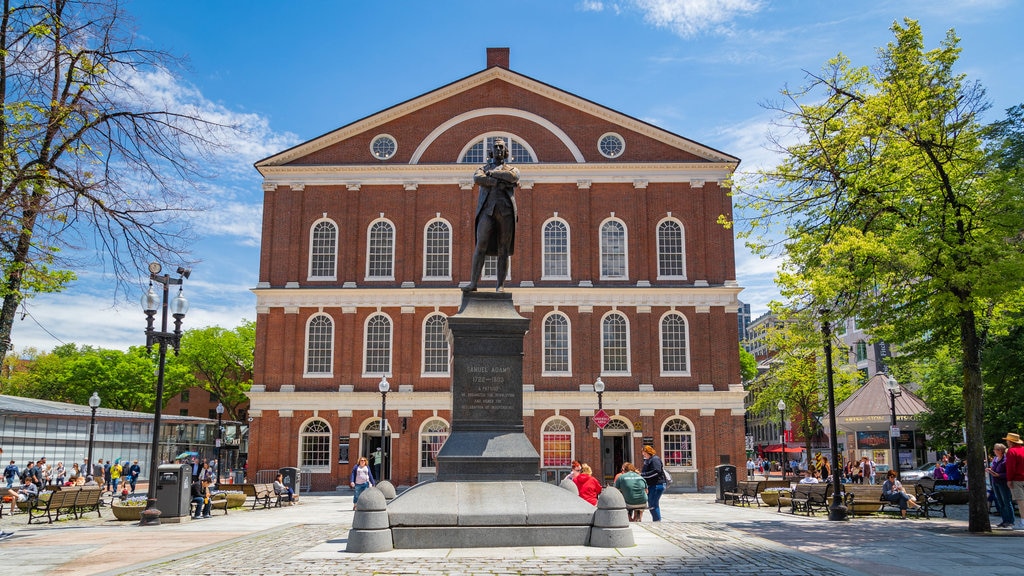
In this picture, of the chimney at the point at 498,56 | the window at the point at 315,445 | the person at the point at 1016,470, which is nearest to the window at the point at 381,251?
Result: the window at the point at 315,445

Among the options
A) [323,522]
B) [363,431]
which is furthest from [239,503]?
[363,431]

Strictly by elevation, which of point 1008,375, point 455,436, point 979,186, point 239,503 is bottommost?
point 239,503

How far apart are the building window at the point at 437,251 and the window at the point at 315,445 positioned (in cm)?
885

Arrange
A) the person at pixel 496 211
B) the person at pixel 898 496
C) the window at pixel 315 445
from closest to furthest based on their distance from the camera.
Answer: the person at pixel 496 211
the person at pixel 898 496
the window at pixel 315 445

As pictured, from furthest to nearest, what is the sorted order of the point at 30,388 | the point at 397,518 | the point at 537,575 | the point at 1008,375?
the point at 30,388, the point at 1008,375, the point at 397,518, the point at 537,575

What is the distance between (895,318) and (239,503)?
1965 cm

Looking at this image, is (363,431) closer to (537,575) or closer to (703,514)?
(703,514)

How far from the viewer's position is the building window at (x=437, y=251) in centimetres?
4009

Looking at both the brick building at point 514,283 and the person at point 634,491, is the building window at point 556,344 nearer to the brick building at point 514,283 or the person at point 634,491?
the brick building at point 514,283

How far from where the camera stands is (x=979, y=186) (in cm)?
1603

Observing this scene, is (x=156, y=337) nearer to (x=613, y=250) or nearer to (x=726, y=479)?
(x=726, y=479)

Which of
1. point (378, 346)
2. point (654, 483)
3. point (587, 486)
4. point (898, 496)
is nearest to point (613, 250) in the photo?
point (378, 346)

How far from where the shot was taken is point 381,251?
133ft

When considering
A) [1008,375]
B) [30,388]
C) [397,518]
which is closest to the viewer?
[397,518]
